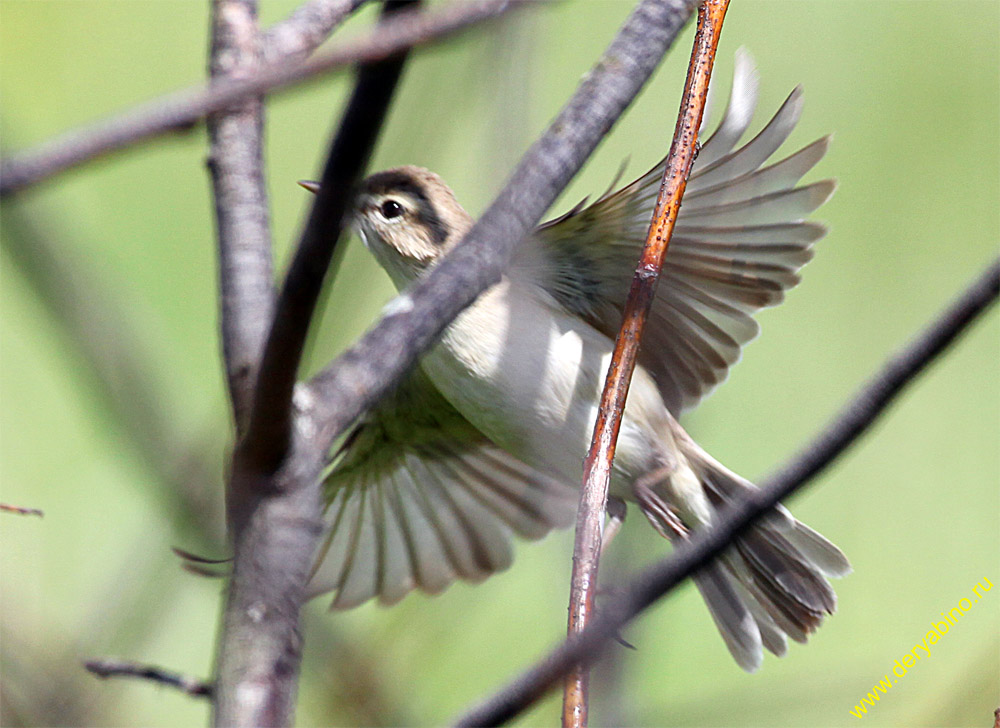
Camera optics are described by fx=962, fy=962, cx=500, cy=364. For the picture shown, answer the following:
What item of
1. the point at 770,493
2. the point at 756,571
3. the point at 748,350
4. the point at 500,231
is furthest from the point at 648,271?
the point at 748,350

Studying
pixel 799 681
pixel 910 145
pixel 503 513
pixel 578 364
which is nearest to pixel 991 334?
pixel 910 145

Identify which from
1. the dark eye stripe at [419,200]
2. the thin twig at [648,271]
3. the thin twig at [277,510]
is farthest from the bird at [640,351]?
the thin twig at [277,510]

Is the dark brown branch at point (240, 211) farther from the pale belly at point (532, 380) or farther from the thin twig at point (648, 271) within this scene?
the pale belly at point (532, 380)

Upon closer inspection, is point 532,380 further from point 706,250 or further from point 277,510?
point 277,510

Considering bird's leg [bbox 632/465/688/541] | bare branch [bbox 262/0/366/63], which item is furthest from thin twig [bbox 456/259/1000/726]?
bird's leg [bbox 632/465/688/541]

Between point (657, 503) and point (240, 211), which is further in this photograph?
point (657, 503)

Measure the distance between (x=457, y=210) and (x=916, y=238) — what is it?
2149 mm

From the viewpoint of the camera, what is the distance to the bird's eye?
64.4 inches

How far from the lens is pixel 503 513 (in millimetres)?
1996

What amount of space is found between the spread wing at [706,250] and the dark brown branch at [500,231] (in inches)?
10.5

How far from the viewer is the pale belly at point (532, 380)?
1487mm

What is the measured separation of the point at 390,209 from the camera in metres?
1.64

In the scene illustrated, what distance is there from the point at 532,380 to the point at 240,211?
34.8 inches

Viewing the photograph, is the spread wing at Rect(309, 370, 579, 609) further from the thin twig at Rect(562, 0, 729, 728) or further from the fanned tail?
the thin twig at Rect(562, 0, 729, 728)
